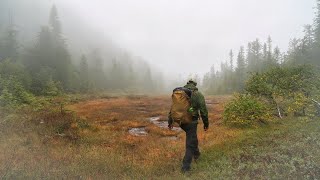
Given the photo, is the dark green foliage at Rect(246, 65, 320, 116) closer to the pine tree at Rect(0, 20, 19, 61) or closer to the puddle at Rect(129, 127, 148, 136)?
the puddle at Rect(129, 127, 148, 136)

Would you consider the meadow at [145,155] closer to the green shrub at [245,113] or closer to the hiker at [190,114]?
the hiker at [190,114]

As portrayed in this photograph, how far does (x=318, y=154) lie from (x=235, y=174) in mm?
2707

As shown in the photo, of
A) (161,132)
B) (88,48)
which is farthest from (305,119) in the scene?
(88,48)

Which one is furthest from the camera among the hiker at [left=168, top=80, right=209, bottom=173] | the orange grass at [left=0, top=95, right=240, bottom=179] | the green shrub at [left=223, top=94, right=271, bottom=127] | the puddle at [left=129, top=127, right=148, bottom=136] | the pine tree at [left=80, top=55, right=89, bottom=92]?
the pine tree at [left=80, top=55, right=89, bottom=92]

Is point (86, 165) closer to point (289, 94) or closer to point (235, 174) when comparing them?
point (235, 174)

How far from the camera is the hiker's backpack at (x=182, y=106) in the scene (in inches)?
371

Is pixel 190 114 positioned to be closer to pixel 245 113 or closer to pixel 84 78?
pixel 245 113

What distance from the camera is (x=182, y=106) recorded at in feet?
31.2

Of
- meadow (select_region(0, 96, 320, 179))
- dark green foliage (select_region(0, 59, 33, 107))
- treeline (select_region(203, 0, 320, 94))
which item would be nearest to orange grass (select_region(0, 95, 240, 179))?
meadow (select_region(0, 96, 320, 179))

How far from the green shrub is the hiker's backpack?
328 inches

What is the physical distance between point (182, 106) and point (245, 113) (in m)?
8.92

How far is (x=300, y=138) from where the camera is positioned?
1165cm

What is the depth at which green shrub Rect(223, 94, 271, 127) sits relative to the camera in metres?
17.1

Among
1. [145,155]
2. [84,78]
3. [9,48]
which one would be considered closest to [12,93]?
[145,155]
